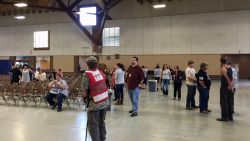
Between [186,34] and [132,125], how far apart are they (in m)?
19.1

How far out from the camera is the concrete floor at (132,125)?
5.68 meters

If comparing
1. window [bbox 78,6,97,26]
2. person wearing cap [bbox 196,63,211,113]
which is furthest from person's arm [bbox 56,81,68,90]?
window [bbox 78,6,97,26]

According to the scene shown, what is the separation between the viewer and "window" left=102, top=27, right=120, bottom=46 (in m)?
27.0

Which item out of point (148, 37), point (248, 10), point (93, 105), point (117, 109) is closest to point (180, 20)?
point (148, 37)

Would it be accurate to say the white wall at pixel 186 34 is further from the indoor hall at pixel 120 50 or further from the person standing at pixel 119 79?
the person standing at pixel 119 79

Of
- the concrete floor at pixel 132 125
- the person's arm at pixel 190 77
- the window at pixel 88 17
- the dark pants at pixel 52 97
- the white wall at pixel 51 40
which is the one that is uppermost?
the window at pixel 88 17

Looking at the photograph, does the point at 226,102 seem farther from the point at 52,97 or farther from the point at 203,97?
the point at 52,97

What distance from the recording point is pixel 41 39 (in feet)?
98.8

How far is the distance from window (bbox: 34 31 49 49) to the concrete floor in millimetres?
21533

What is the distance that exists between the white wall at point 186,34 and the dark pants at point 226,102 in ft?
56.1

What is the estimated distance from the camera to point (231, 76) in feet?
24.2

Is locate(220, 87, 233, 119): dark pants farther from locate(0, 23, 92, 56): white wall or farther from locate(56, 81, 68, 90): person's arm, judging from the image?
locate(0, 23, 92, 56): white wall

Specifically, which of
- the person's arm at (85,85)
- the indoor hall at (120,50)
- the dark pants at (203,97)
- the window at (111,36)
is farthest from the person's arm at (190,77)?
the window at (111,36)

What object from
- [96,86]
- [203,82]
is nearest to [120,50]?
[203,82]
